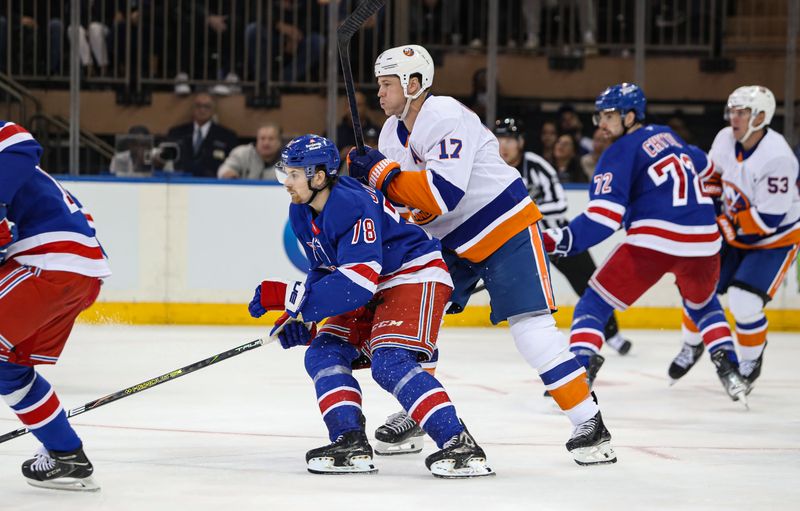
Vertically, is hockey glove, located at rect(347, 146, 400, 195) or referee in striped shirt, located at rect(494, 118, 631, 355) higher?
hockey glove, located at rect(347, 146, 400, 195)

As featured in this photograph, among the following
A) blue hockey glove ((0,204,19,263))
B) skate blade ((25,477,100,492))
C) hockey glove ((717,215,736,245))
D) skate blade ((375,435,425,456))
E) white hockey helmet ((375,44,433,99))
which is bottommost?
skate blade ((375,435,425,456))

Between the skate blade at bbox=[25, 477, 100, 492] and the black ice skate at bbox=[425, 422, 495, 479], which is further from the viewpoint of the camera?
the black ice skate at bbox=[425, 422, 495, 479]

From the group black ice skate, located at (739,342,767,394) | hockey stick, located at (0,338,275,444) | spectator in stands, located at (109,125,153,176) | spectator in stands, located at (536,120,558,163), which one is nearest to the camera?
hockey stick, located at (0,338,275,444)

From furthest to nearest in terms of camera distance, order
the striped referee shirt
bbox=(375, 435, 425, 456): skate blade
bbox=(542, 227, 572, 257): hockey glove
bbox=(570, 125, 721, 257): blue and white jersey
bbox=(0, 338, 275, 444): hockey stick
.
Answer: the striped referee shirt
bbox=(570, 125, 721, 257): blue and white jersey
bbox=(542, 227, 572, 257): hockey glove
bbox=(375, 435, 425, 456): skate blade
bbox=(0, 338, 275, 444): hockey stick

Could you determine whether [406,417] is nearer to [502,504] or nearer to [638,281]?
[502,504]

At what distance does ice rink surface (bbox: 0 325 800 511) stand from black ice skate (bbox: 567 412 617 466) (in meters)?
0.04

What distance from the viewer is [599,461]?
3646mm

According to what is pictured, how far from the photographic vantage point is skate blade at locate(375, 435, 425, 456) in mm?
3839

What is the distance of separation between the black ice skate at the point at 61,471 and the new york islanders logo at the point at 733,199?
330 centimetres

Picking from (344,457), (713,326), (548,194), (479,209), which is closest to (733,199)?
(713,326)

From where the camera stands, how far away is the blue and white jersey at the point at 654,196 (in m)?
4.70

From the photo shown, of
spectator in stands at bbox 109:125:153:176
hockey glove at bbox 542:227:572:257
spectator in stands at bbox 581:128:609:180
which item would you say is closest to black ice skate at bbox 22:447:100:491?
hockey glove at bbox 542:227:572:257

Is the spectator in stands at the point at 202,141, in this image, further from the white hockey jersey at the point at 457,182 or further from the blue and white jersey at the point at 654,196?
the white hockey jersey at the point at 457,182

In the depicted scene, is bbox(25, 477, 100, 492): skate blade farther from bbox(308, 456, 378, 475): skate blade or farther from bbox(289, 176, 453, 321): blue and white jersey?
bbox(289, 176, 453, 321): blue and white jersey
